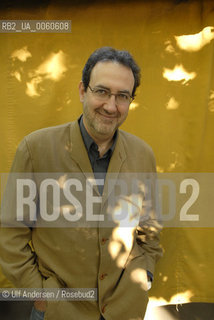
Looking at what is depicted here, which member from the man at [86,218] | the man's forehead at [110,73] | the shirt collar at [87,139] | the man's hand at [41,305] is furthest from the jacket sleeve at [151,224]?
the man's hand at [41,305]

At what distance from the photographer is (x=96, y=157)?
6.88 ft

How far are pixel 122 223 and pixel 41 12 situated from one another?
2.40m

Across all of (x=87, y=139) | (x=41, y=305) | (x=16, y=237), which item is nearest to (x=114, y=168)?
(x=87, y=139)

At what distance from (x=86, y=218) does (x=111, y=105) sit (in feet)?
2.58

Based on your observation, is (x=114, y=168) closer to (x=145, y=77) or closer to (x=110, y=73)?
(x=110, y=73)

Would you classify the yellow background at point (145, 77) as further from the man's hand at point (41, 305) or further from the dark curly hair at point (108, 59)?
the man's hand at point (41, 305)

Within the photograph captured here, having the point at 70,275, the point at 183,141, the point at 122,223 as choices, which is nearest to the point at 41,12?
the point at 183,141

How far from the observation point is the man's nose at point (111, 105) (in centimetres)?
194

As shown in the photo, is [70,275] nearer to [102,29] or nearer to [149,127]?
[149,127]

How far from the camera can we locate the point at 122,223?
7.02 ft

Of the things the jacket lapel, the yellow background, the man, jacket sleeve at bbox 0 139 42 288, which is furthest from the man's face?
the yellow background

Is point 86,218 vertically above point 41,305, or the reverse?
point 86,218

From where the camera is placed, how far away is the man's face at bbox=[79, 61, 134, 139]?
194 cm

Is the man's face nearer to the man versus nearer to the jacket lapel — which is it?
the man
